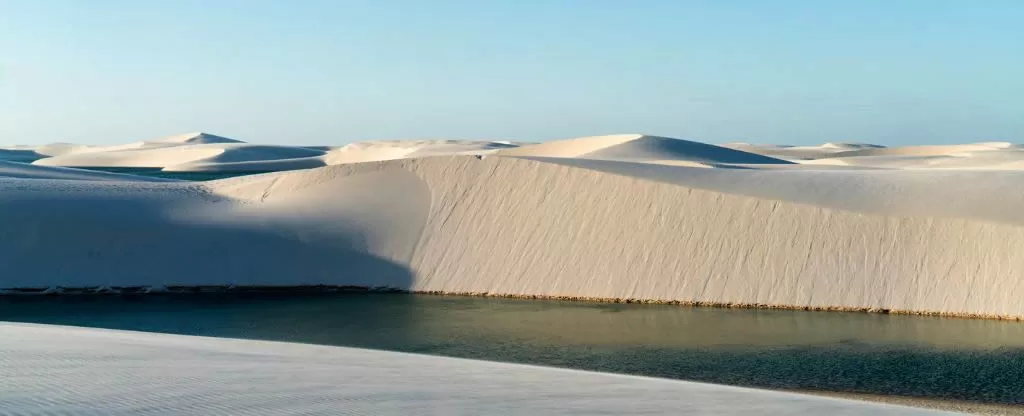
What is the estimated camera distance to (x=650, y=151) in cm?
6122

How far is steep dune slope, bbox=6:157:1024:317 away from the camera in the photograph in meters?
23.7

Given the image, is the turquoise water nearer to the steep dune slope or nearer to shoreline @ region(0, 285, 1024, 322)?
shoreline @ region(0, 285, 1024, 322)

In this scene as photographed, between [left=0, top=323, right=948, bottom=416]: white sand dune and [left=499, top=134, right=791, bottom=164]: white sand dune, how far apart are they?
150 ft

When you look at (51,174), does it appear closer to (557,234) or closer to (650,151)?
(557,234)

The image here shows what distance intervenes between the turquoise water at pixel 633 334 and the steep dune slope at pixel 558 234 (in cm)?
113

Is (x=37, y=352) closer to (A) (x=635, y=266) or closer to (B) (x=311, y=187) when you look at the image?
(A) (x=635, y=266)

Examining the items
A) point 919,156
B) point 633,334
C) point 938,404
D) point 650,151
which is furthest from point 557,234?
point 919,156

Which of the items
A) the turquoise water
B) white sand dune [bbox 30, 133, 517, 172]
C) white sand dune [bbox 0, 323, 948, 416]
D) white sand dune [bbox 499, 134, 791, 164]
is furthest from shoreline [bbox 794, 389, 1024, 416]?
white sand dune [bbox 30, 133, 517, 172]

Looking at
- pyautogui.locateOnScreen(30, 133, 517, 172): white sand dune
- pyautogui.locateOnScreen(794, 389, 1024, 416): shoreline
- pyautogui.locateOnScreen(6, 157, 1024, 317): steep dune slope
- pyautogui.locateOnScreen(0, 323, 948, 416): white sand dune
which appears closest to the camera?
pyautogui.locateOnScreen(0, 323, 948, 416): white sand dune

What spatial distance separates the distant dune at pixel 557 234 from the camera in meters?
23.7

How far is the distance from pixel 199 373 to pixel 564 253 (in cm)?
1860

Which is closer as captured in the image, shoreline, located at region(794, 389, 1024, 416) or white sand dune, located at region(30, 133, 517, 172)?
shoreline, located at region(794, 389, 1024, 416)

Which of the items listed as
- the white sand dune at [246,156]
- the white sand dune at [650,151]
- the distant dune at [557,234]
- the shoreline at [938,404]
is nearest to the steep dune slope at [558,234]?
the distant dune at [557,234]

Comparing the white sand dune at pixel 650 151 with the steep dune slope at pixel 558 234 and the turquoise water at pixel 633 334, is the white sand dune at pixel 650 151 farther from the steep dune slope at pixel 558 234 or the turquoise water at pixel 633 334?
the turquoise water at pixel 633 334
